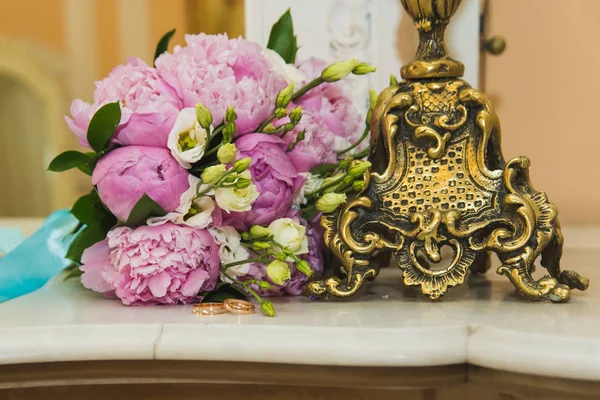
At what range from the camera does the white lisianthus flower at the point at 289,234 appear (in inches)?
23.7

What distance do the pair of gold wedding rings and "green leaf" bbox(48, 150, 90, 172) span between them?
7.2 inches

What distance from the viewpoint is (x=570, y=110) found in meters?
0.97

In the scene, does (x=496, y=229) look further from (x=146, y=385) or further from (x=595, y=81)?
(x=595, y=81)

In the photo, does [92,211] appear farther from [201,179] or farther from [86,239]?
[201,179]

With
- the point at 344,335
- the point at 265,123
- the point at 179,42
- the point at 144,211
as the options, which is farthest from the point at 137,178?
the point at 179,42

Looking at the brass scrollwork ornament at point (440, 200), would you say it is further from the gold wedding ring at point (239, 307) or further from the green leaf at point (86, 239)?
the green leaf at point (86, 239)

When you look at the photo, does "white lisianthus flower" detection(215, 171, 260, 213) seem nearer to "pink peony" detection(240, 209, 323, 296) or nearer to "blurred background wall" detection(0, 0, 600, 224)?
"pink peony" detection(240, 209, 323, 296)

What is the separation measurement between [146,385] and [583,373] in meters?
0.35

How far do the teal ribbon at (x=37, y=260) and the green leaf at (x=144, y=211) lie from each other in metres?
0.19

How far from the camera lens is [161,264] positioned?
585 mm

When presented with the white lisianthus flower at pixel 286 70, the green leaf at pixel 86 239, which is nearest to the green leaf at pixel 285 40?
the white lisianthus flower at pixel 286 70

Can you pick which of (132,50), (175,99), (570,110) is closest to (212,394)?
(175,99)

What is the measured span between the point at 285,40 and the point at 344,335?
1.28 feet

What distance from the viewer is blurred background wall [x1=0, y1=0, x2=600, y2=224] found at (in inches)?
38.0
